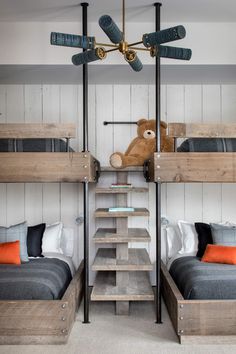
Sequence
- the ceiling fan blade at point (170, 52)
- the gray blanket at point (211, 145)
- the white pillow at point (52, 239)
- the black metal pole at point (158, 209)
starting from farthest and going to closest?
the white pillow at point (52, 239) → the black metal pole at point (158, 209) → the gray blanket at point (211, 145) → the ceiling fan blade at point (170, 52)

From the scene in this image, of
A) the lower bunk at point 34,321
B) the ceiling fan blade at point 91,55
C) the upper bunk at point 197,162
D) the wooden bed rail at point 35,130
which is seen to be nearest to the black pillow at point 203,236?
the upper bunk at point 197,162

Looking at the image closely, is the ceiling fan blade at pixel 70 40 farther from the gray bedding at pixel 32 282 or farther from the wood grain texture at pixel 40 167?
the gray bedding at pixel 32 282

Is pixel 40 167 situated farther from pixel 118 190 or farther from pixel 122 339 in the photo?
pixel 122 339

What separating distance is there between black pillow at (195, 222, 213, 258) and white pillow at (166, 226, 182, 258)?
30 centimetres

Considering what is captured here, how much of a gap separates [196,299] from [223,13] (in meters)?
2.44

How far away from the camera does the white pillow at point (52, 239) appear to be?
3619 mm

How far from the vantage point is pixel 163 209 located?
401 cm

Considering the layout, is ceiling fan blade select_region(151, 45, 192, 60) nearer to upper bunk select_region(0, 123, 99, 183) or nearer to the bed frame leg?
the bed frame leg

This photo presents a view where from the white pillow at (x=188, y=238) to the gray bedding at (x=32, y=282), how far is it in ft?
4.17

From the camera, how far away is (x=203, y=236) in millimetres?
3578

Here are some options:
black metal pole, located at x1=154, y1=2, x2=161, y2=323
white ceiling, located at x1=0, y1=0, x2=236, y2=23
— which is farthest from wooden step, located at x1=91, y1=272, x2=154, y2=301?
white ceiling, located at x1=0, y1=0, x2=236, y2=23

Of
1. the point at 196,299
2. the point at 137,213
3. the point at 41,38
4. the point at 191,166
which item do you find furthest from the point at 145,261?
the point at 41,38

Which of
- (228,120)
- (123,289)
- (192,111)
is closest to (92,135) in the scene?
(192,111)

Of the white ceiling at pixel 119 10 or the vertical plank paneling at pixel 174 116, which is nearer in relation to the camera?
the white ceiling at pixel 119 10
